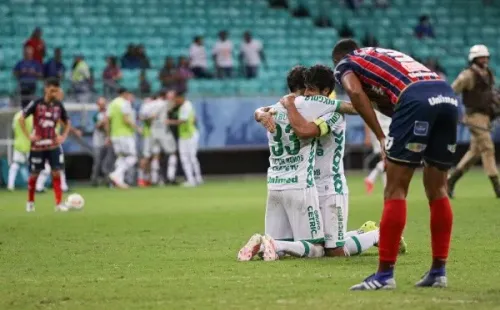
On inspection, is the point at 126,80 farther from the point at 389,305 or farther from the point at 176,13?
the point at 389,305

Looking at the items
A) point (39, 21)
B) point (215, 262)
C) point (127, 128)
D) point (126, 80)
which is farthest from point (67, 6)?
point (215, 262)

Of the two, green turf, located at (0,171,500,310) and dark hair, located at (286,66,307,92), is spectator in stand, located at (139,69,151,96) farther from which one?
dark hair, located at (286,66,307,92)

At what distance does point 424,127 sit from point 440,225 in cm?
81

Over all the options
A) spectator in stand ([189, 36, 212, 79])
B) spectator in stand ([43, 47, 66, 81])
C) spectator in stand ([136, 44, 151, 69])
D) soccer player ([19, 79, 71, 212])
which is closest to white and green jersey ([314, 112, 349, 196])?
soccer player ([19, 79, 71, 212])

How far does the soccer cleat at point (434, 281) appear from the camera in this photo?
8.46 m

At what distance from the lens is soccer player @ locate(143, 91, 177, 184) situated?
2953 centimetres

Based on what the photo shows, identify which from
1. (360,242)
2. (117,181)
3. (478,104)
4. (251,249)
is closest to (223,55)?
(117,181)

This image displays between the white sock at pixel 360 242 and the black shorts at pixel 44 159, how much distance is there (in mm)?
8941

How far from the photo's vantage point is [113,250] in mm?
12172

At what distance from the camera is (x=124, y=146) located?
28656 mm

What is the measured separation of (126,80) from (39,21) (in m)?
3.10

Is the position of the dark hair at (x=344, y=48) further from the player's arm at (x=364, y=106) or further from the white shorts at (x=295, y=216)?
the white shorts at (x=295, y=216)

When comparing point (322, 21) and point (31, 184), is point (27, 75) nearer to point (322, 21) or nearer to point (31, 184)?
point (31, 184)

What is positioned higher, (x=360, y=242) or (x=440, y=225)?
(x=440, y=225)
